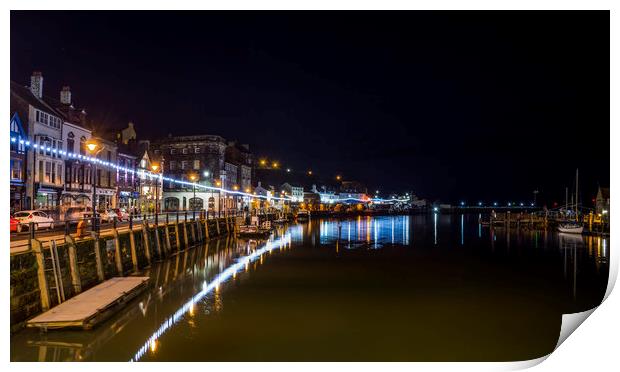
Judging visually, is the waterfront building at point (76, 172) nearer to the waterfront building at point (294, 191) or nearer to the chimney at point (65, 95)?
the chimney at point (65, 95)

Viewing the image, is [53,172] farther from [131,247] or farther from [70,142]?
[131,247]

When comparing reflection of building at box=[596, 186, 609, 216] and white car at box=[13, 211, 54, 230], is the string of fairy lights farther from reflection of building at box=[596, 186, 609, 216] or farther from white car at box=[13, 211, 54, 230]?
reflection of building at box=[596, 186, 609, 216]

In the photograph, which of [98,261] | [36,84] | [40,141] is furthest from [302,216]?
[98,261]

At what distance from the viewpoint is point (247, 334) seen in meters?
17.5

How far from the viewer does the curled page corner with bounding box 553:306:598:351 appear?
18.6m

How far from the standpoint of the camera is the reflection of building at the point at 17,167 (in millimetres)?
38250

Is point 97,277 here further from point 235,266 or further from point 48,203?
point 48,203

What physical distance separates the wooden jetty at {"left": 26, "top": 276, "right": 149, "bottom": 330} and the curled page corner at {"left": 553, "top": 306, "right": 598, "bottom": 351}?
16.2 metres

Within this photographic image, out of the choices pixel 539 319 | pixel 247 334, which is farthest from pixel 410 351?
pixel 539 319

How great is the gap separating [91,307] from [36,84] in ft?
115

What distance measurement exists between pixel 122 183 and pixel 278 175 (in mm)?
81619

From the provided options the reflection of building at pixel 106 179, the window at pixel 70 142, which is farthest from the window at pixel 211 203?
the window at pixel 70 142

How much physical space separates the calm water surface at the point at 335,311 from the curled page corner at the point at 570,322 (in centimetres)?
31

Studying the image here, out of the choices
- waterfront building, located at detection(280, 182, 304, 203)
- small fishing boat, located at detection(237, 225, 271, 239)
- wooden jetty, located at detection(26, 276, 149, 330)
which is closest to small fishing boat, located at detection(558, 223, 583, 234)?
small fishing boat, located at detection(237, 225, 271, 239)
